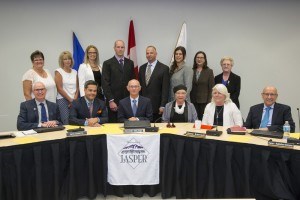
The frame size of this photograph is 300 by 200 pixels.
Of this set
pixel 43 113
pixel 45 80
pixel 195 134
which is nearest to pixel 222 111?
pixel 195 134

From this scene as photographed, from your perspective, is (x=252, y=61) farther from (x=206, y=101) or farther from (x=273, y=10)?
(x=206, y=101)

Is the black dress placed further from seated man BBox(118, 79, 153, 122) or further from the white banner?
the white banner

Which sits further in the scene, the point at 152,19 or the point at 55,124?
the point at 152,19

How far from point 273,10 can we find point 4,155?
4985 mm

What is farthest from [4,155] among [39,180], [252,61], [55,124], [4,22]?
[252,61]

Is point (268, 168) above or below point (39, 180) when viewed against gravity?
above

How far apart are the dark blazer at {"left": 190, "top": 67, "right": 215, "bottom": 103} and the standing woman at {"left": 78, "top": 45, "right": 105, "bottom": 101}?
4.77 ft

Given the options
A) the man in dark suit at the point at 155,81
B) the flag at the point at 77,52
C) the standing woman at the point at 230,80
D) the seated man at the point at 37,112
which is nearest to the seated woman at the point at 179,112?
the man in dark suit at the point at 155,81

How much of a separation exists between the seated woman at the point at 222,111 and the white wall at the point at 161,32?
191 cm

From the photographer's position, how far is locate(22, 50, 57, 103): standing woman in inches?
160

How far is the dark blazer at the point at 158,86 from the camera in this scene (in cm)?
433

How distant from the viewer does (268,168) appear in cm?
269

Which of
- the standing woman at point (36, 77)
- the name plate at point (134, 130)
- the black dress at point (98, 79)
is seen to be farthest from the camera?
the black dress at point (98, 79)

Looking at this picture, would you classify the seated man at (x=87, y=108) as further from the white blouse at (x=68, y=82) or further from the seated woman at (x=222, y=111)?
the seated woman at (x=222, y=111)
